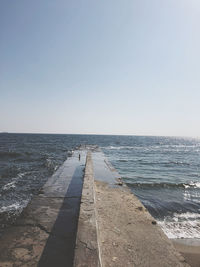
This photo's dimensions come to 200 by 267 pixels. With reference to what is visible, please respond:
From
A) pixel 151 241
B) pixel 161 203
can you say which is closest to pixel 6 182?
pixel 161 203

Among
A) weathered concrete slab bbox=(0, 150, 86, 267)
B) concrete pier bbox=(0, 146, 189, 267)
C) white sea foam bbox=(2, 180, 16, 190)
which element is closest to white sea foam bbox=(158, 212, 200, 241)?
concrete pier bbox=(0, 146, 189, 267)

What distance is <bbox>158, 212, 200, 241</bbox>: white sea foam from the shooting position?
15.0 ft

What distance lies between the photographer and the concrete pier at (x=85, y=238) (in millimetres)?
2076

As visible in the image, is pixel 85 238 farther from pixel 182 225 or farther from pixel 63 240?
pixel 182 225

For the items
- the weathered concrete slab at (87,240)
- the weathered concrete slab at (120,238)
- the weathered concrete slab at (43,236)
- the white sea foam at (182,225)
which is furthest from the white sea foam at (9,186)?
the white sea foam at (182,225)

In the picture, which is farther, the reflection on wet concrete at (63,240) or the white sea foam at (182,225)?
the white sea foam at (182,225)

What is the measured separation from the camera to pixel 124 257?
93.3 inches

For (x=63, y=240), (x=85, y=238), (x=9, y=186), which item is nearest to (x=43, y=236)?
(x=63, y=240)

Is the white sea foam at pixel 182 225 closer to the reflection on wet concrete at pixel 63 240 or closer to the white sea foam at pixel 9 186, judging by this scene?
the reflection on wet concrete at pixel 63 240

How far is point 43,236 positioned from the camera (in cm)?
259

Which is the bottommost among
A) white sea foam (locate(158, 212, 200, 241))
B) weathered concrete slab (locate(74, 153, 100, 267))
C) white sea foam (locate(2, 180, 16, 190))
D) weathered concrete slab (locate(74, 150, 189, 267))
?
white sea foam (locate(2, 180, 16, 190))

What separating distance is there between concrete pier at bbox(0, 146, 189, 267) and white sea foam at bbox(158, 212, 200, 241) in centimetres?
146

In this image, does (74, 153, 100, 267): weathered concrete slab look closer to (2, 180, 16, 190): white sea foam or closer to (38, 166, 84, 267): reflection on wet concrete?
(38, 166, 84, 267): reflection on wet concrete

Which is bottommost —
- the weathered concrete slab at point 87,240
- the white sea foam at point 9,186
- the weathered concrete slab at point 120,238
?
the white sea foam at point 9,186
